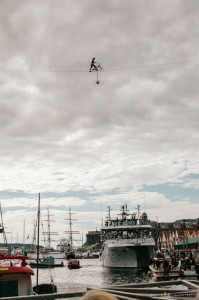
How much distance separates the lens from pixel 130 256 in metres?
63.4

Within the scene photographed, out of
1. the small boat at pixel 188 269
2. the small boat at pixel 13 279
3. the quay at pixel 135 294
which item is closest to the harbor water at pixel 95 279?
the small boat at pixel 188 269

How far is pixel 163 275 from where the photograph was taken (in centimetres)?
4438

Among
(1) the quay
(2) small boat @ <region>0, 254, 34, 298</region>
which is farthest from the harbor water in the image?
(1) the quay

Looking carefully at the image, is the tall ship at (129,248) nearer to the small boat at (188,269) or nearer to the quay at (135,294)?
the small boat at (188,269)

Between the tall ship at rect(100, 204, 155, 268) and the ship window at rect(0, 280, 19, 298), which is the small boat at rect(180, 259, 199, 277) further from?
the ship window at rect(0, 280, 19, 298)

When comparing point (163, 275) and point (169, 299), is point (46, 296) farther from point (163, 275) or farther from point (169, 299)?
point (163, 275)

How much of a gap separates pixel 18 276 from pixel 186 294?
7558mm

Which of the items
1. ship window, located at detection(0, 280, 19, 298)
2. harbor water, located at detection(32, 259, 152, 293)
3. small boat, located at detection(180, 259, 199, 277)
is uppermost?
ship window, located at detection(0, 280, 19, 298)

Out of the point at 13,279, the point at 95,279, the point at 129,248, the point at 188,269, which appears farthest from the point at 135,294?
the point at 129,248

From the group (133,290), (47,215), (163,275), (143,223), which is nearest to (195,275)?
(163,275)

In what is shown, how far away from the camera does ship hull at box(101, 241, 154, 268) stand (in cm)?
6269

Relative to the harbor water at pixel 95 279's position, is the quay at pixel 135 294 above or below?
above

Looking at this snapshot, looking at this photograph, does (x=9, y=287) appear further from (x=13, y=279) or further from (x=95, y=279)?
(x=95, y=279)

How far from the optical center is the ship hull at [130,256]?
206 ft
